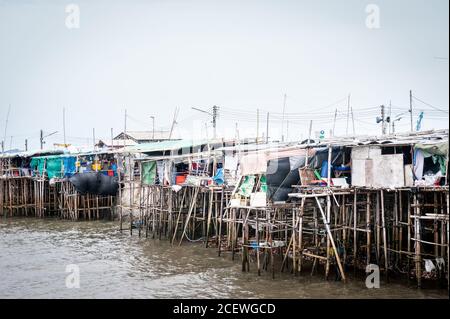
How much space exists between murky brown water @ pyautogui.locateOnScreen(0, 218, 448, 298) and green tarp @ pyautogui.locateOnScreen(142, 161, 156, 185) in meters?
2.61

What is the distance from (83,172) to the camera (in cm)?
2291

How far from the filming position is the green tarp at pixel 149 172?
18969 millimetres

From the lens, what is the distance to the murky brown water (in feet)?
34.8

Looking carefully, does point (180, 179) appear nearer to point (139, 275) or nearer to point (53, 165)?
point (139, 275)

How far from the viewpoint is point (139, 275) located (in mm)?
12594

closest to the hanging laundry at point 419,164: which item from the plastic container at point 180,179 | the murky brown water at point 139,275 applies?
the murky brown water at point 139,275

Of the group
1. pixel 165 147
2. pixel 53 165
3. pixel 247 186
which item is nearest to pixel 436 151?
pixel 247 186

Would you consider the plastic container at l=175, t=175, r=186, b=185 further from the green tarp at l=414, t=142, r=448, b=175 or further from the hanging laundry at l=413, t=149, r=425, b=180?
the green tarp at l=414, t=142, r=448, b=175

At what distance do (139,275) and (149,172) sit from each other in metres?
7.27

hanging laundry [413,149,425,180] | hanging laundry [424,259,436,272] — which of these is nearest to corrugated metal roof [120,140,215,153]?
hanging laundry [413,149,425,180]
